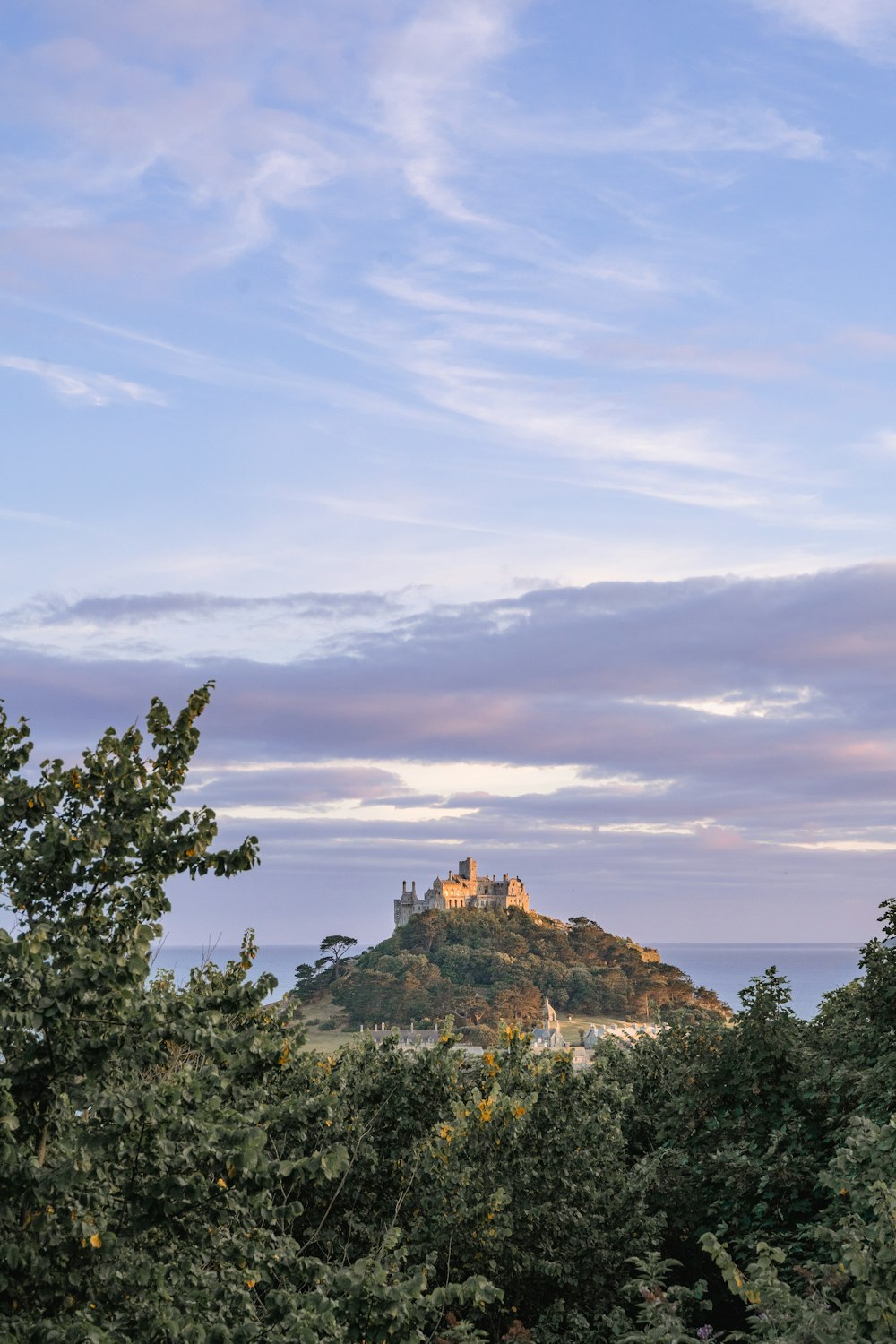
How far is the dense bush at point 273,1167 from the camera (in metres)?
6.66

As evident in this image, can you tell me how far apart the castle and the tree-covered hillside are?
19.2 m

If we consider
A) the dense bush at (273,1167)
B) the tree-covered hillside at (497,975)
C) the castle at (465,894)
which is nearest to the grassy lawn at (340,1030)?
the tree-covered hillside at (497,975)

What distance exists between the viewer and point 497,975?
113125mm

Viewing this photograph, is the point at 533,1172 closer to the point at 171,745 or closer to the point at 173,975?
the point at 173,975

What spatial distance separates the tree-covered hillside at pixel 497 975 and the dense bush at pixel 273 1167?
7451 centimetres

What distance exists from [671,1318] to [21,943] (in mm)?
5627

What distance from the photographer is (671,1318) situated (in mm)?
→ 8977

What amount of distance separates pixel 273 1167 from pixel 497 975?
355 feet

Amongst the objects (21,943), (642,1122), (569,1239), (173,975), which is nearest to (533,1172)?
(569,1239)

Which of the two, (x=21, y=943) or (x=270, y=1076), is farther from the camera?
(x=270, y=1076)

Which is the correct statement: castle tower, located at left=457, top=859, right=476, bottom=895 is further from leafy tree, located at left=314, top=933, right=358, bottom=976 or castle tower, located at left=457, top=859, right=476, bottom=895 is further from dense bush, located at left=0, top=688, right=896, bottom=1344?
dense bush, located at left=0, top=688, right=896, bottom=1344

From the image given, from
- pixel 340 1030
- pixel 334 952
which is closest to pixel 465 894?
pixel 334 952

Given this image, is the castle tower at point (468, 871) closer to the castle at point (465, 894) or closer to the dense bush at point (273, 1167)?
the castle at point (465, 894)

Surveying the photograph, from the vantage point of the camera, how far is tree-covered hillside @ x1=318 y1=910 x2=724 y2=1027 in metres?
100
